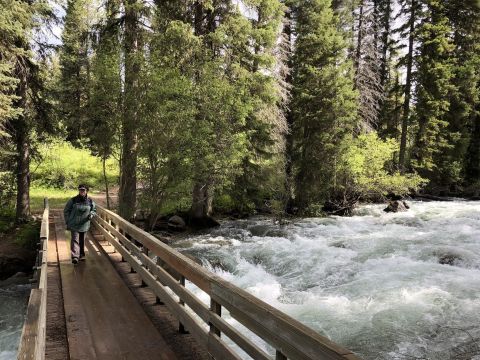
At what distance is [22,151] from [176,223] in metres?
7.00

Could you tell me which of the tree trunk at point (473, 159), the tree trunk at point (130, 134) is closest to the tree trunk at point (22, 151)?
the tree trunk at point (130, 134)

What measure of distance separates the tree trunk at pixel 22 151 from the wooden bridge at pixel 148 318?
9.38 meters

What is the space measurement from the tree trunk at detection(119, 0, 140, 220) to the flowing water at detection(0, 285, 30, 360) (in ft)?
14.1

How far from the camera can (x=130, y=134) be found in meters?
14.5

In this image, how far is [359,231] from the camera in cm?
1767

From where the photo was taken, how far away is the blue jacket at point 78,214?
9484 mm

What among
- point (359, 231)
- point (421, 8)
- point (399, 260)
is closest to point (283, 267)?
point (399, 260)


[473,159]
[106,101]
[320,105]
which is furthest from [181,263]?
[473,159]

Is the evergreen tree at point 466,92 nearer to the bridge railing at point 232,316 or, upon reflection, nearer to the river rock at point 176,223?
the river rock at point 176,223

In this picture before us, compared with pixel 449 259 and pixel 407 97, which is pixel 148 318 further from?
pixel 407 97

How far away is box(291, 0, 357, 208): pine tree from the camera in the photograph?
869 inches

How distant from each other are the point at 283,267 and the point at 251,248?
2403 millimetres

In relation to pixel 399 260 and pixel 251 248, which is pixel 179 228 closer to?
pixel 251 248

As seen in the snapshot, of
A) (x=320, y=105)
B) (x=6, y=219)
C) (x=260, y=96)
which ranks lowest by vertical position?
(x=6, y=219)
